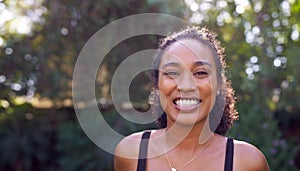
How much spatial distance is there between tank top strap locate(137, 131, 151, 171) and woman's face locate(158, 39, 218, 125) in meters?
0.17

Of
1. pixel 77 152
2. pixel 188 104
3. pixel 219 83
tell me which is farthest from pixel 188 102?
pixel 77 152

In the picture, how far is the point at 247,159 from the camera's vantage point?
2.44 m

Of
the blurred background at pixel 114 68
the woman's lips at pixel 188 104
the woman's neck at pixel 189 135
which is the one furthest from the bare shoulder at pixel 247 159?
the blurred background at pixel 114 68

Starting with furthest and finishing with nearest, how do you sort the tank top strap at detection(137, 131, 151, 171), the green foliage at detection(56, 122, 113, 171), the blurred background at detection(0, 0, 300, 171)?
the green foliage at detection(56, 122, 113, 171), the blurred background at detection(0, 0, 300, 171), the tank top strap at detection(137, 131, 151, 171)

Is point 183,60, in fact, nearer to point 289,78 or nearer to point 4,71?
point 289,78

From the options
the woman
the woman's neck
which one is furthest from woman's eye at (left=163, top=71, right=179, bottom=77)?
the woman's neck

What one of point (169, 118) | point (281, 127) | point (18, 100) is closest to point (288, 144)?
point (281, 127)

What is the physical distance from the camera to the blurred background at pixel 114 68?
559 cm

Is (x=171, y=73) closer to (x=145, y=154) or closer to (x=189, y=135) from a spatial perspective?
(x=189, y=135)

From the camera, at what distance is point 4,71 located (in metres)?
6.37

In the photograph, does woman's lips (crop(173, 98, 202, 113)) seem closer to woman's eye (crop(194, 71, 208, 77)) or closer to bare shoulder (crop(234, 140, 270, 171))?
woman's eye (crop(194, 71, 208, 77))

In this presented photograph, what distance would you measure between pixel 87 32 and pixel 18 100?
124 cm

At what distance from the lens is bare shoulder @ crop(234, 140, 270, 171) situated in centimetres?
242

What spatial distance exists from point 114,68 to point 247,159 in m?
3.90
